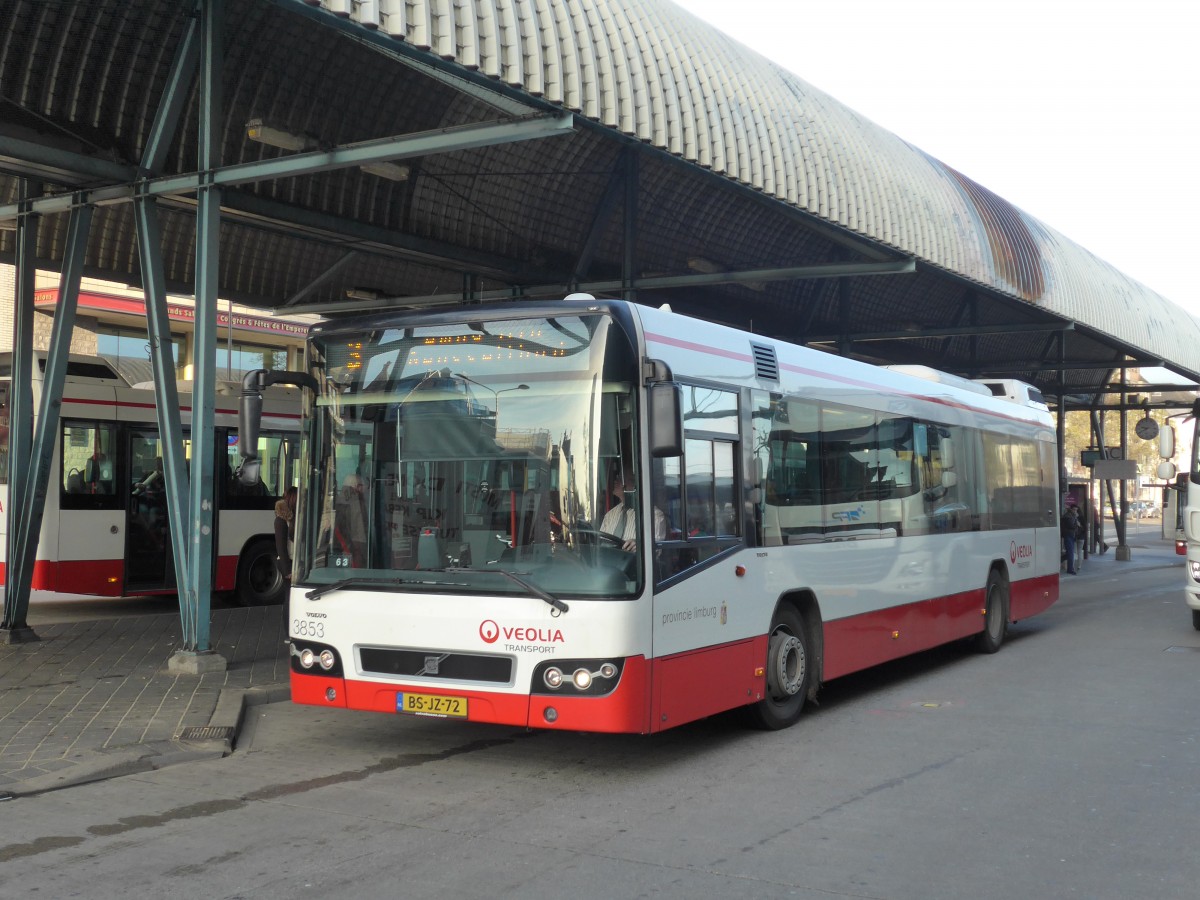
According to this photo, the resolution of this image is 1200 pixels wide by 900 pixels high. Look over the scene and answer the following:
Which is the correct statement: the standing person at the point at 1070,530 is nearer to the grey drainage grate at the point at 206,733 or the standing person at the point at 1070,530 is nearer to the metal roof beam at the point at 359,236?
the metal roof beam at the point at 359,236

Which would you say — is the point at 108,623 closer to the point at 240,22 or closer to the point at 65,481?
the point at 65,481

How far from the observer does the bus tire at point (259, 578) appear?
1833 centimetres

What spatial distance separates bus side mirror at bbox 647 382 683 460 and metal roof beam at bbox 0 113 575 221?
3612 mm

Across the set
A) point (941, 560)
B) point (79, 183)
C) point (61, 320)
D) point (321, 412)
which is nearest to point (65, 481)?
point (61, 320)

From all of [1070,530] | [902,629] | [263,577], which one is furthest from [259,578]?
[1070,530]

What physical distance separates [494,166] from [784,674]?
928 centimetres

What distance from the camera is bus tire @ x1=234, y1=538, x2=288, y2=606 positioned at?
1833cm

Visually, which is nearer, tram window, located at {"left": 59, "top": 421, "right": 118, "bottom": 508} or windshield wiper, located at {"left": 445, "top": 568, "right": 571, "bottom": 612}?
windshield wiper, located at {"left": 445, "top": 568, "right": 571, "bottom": 612}

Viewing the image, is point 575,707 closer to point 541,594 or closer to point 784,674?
point 541,594

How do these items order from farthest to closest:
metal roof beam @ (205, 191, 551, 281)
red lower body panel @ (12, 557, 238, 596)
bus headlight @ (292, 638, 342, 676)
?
red lower body panel @ (12, 557, 238, 596)
metal roof beam @ (205, 191, 551, 281)
bus headlight @ (292, 638, 342, 676)

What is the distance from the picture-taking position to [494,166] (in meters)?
16.4

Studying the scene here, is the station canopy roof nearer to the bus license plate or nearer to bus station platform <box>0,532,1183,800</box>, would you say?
bus station platform <box>0,532,1183,800</box>

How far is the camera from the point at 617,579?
733cm

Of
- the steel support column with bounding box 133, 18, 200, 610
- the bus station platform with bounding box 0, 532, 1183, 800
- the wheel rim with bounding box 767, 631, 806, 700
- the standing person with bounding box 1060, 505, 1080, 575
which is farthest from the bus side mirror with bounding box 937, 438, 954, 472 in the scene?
the standing person with bounding box 1060, 505, 1080, 575
